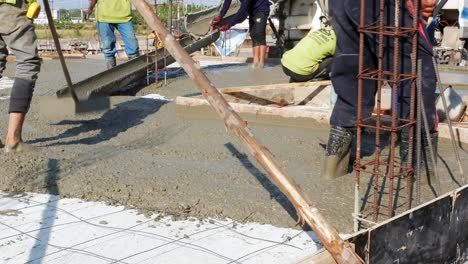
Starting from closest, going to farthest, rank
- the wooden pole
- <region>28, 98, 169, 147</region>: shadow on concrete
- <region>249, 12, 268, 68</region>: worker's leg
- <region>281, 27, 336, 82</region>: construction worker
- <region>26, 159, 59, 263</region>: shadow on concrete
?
1. the wooden pole
2. <region>26, 159, 59, 263</region>: shadow on concrete
3. <region>28, 98, 169, 147</region>: shadow on concrete
4. <region>281, 27, 336, 82</region>: construction worker
5. <region>249, 12, 268, 68</region>: worker's leg

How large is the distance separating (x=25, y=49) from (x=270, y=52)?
28.2 ft

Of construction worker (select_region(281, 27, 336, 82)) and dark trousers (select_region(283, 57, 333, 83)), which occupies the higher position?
construction worker (select_region(281, 27, 336, 82))

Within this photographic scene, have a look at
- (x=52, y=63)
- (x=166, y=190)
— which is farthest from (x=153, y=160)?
(x=52, y=63)

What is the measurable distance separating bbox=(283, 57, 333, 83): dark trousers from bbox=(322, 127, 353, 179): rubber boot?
184cm

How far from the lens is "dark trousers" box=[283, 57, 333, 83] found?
5.30 meters

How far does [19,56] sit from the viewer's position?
4.11 meters

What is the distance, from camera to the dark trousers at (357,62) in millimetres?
3162

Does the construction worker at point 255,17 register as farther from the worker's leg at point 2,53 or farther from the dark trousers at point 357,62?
the dark trousers at point 357,62

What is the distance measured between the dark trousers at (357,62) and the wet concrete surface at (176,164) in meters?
0.43

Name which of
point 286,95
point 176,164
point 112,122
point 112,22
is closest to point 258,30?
point 112,22

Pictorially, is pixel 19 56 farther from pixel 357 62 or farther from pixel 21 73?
pixel 357 62

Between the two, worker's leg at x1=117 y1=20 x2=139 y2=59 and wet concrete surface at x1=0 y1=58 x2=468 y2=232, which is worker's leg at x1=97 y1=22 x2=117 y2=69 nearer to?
worker's leg at x1=117 y1=20 x2=139 y2=59

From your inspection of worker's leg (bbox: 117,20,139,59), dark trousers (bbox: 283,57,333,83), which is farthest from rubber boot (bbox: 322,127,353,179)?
worker's leg (bbox: 117,20,139,59)

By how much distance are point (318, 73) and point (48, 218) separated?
3.56 metres
